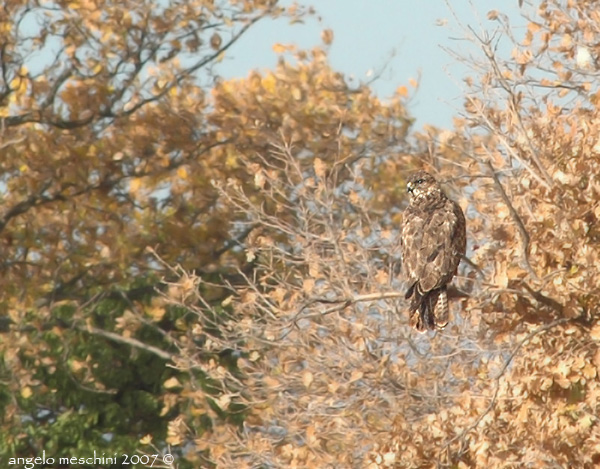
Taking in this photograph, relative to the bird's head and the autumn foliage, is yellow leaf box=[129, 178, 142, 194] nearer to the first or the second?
the autumn foliage

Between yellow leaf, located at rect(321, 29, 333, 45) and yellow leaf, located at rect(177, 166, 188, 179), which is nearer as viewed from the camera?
yellow leaf, located at rect(177, 166, 188, 179)

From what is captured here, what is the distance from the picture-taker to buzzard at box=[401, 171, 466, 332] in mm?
8078

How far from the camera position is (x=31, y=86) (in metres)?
14.6

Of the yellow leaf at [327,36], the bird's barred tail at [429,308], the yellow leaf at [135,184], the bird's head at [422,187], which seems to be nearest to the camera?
the bird's barred tail at [429,308]

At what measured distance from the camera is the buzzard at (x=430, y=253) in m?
8.08

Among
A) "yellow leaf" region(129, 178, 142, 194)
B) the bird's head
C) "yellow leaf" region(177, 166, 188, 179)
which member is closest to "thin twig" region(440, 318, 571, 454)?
the bird's head

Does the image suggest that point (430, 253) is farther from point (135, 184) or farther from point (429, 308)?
point (135, 184)

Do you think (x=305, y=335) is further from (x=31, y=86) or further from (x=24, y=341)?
(x=31, y=86)

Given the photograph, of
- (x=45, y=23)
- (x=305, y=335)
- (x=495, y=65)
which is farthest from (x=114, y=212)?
(x=495, y=65)

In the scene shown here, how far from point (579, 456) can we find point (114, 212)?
27.6 ft

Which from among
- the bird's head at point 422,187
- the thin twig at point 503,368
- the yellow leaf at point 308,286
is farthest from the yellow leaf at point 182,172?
the thin twig at point 503,368

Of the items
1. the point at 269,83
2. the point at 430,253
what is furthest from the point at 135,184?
the point at 430,253

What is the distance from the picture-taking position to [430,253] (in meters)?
8.26

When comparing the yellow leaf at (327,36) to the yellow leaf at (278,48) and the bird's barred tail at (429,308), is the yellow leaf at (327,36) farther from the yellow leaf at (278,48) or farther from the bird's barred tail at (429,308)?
the bird's barred tail at (429,308)
